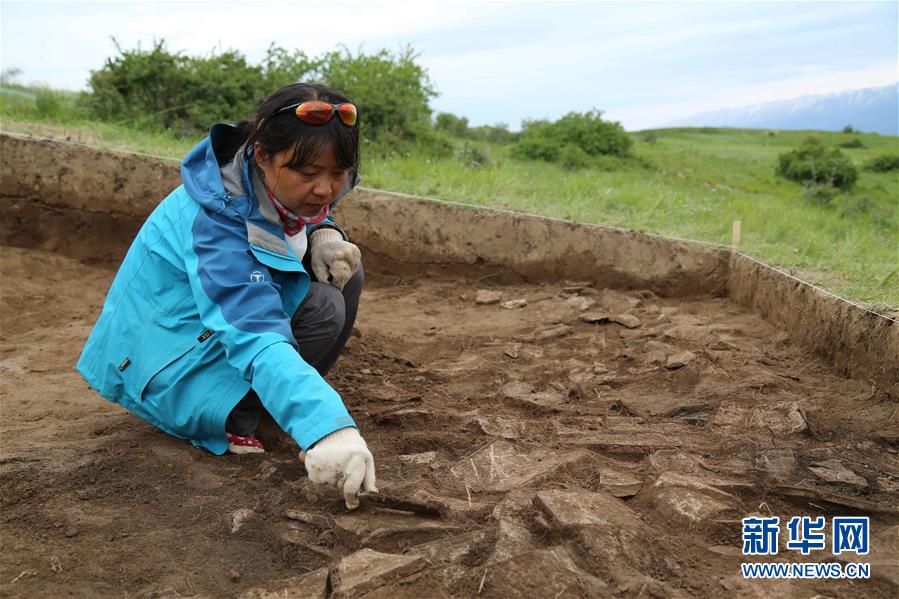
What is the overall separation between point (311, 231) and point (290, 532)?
1.18m

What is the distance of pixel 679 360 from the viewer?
3.43 metres

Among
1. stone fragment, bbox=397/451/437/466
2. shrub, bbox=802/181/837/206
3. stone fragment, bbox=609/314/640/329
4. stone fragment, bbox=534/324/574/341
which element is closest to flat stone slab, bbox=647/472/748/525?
stone fragment, bbox=397/451/437/466

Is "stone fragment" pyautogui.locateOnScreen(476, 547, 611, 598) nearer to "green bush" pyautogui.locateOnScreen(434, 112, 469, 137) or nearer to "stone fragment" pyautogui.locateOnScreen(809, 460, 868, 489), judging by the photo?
"stone fragment" pyautogui.locateOnScreen(809, 460, 868, 489)

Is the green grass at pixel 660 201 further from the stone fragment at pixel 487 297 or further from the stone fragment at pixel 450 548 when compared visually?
the stone fragment at pixel 450 548

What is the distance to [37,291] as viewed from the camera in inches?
179

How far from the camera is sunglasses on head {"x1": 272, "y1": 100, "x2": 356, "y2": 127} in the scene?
218cm

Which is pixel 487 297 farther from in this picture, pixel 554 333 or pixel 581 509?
pixel 581 509

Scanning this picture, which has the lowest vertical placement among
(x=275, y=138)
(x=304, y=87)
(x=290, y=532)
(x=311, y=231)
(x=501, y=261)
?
(x=290, y=532)

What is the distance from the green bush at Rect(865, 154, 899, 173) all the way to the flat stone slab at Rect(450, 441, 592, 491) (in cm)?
932

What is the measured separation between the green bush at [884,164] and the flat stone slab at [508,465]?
9.32 metres

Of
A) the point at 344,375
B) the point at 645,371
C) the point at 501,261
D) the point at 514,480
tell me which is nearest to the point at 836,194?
the point at 501,261

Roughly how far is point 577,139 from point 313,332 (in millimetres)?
7093

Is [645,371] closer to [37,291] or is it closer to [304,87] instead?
[304,87]

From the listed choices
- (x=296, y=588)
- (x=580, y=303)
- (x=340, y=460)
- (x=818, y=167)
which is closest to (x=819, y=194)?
(x=818, y=167)
